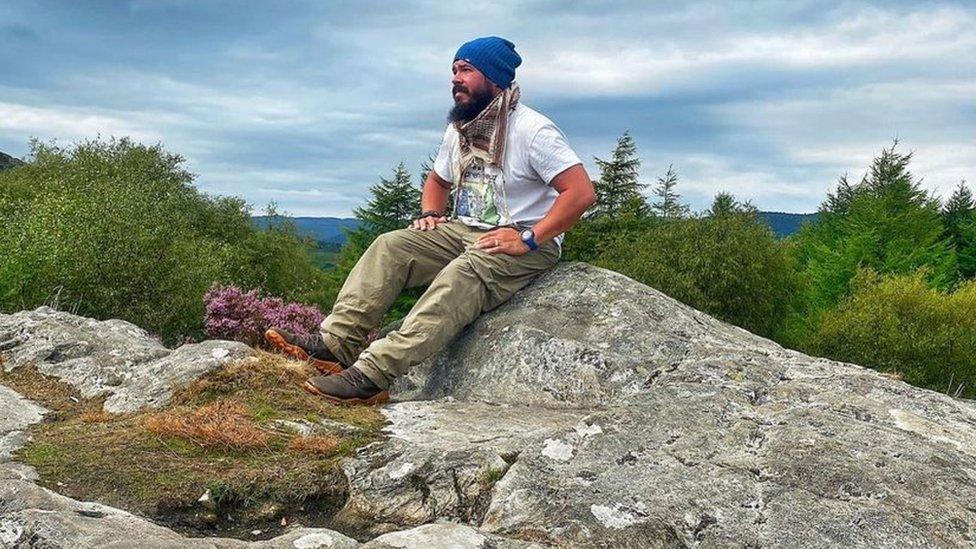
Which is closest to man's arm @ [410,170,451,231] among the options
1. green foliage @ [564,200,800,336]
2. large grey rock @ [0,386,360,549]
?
large grey rock @ [0,386,360,549]

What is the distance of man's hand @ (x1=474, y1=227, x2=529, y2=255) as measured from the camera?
6660 mm

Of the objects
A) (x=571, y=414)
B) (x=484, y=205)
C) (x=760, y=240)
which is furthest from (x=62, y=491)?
(x=760, y=240)

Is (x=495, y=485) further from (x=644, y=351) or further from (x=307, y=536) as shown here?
(x=644, y=351)

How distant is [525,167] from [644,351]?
1831 mm

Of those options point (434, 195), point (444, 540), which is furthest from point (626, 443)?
point (434, 195)

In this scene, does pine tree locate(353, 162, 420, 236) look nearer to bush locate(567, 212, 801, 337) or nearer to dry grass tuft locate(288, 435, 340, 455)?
bush locate(567, 212, 801, 337)

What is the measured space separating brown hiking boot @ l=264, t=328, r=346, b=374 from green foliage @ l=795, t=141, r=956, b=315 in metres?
39.6

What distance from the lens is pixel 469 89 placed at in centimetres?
671

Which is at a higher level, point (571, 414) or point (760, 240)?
point (760, 240)

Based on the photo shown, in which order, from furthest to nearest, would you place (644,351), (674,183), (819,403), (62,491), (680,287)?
1. (674,183)
2. (680,287)
3. (644,351)
4. (819,403)
5. (62,491)

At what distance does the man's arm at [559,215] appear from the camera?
21.4ft

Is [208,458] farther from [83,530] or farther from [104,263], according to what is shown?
[104,263]

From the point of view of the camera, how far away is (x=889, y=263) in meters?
46.4

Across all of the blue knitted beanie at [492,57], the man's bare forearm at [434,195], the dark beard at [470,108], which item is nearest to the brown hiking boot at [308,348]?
the man's bare forearm at [434,195]
